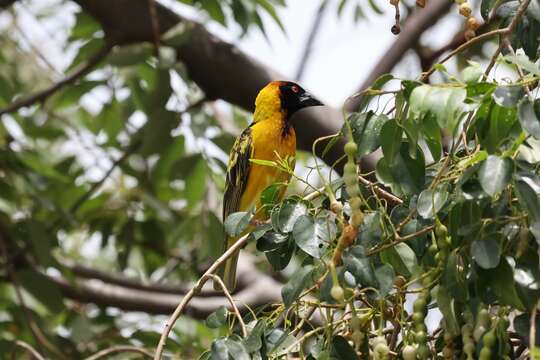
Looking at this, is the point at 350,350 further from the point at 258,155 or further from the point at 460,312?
the point at 258,155

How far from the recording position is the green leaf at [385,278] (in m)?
1.93

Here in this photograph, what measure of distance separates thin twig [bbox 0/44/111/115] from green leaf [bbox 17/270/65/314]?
881mm

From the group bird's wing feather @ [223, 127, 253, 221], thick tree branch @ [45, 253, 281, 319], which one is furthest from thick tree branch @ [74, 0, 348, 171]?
thick tree branch @ [45, 253, 281, 319]

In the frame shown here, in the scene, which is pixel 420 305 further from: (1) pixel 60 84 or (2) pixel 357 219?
(1) pixel 60 84

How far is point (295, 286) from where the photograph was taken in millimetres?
2012

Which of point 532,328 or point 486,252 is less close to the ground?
point 486,252

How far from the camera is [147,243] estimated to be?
17.9ft

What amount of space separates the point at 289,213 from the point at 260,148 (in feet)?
8.14

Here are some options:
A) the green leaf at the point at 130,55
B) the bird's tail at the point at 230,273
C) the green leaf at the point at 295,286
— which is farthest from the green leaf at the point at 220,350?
the green leaf at the point at 130,55

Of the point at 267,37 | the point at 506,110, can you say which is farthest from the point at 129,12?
the point at 506,110

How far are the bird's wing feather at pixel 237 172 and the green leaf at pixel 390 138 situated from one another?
251 centimetres

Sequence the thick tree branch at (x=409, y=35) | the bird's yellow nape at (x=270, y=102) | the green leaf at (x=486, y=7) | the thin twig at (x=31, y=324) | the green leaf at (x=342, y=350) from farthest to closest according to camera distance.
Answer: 1. the thick tree branch at (x=409, y=35)
2. the bird's yellow nape at (x=270, y=102)
3. the thin twig at (x=31, y=324)
4. the green leaf at (x=486, y=7)
5. the green leaf at (x=342, y=350)

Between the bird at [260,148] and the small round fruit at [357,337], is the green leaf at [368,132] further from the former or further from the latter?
the bird at [260,148]

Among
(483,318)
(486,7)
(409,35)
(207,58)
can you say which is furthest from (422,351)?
(409,35)
